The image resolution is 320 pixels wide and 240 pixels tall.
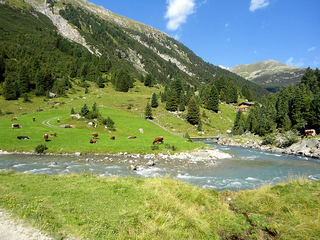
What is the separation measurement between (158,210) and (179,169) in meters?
17.6

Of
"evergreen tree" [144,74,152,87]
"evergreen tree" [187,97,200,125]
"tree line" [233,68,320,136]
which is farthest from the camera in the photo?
"evergreen tree" [144,74,152,87]

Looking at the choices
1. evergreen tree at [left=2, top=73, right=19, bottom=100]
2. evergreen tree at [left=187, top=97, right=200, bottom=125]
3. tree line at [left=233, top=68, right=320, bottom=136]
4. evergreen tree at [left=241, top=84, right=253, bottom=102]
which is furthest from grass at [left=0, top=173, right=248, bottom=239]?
evergreen tree at [left=241, top=84, right=253, bottom=102]

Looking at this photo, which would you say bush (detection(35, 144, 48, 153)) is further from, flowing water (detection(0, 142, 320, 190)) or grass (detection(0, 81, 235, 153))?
flowing water (detection(0, 142, 320, 190))

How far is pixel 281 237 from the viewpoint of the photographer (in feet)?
26.7

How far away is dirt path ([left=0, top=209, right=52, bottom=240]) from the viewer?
21.3 ft

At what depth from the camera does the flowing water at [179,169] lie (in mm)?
21984

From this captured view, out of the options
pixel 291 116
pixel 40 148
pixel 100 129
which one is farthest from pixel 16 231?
pixel 291 116

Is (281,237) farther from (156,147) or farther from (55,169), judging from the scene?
(156,147)

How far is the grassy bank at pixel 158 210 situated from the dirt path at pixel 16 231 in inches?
13.5

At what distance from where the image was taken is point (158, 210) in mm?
9609

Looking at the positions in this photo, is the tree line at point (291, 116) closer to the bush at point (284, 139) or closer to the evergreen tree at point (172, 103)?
the bush at point (284, 139)

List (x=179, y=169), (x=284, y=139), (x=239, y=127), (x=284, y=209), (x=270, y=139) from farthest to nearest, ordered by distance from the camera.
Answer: (x=239, y=127)
(x=270, y=139)
(x=284, y=139)
(x=179, y=169)
(x=284, y=209)

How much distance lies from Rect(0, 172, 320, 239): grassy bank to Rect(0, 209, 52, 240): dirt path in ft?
1.13

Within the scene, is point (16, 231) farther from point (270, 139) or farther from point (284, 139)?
point (270, 139)
